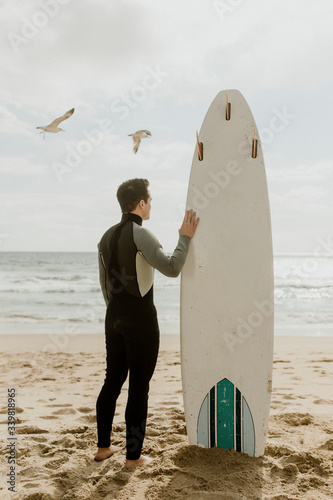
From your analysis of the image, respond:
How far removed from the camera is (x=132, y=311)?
2102 millimetres

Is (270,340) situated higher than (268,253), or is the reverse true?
(268,253)

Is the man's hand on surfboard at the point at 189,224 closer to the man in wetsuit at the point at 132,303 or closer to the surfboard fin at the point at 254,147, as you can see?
the man in wetsuit at the point at 132,303

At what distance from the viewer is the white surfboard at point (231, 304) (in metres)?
2.43

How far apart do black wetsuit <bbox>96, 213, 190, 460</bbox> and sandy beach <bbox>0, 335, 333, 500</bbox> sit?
25 cm

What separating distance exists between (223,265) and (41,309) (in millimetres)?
9109

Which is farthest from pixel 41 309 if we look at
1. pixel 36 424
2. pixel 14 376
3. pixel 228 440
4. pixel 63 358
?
pixel 228 440

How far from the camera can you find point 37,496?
1916 millimetres

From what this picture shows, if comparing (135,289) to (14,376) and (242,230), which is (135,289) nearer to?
(242,230)

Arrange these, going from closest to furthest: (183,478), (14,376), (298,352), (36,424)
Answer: (183,478), (36,424), (14,376), (298,352)

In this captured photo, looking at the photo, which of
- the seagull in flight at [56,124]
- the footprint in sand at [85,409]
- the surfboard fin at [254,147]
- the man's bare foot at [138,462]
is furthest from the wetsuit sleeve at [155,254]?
the seagull in flight at [56,124]

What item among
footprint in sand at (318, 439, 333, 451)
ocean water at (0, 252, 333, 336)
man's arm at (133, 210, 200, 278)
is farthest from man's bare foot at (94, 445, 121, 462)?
ocean water at (0, 252, 333, 336)

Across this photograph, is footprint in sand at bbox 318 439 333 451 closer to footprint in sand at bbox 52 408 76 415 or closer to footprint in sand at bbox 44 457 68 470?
footprint in sand at bbox 44 457 68 470

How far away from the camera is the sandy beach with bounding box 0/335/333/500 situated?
1.97 meters

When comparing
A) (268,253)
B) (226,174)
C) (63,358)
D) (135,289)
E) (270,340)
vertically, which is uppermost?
(226,174)
